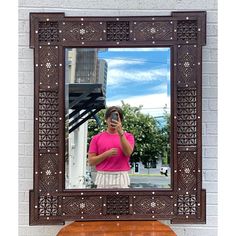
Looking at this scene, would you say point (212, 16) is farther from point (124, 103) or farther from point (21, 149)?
point (21, 149)

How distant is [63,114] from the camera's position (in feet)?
6.67

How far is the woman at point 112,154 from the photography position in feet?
6.67

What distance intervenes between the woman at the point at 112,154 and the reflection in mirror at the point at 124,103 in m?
0.02

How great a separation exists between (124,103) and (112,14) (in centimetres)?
→ 46

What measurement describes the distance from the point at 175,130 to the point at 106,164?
14.8 inches

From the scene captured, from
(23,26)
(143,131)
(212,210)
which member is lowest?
(212,210)

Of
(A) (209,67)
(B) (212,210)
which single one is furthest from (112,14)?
(B) (212,210)

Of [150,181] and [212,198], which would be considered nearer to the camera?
[150,181]

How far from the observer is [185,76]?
204 centimetres

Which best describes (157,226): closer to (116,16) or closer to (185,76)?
(185,76)

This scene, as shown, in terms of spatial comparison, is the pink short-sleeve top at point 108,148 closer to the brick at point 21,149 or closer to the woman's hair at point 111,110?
the woman's hair at point 111,110

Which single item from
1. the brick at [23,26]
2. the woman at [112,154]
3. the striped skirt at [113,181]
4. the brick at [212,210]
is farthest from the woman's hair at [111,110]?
the brick at [212,210]

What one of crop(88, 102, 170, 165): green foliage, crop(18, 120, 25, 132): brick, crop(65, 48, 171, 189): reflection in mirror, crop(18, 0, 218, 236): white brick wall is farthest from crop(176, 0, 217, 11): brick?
crop(18, 120, 25, 132): brick

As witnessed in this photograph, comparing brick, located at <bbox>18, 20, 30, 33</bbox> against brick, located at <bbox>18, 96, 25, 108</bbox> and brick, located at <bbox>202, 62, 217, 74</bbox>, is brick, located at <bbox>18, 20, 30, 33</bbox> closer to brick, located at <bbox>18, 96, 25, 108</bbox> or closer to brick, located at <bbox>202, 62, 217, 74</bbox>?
brick, located at <bbox>18, 96, 25, 108</bbox>
